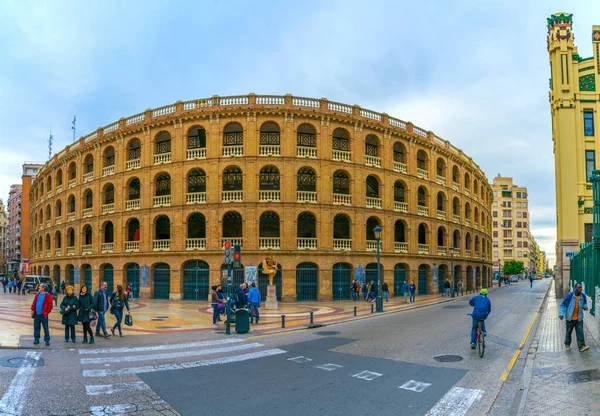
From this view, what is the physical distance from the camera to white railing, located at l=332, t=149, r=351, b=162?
109ft

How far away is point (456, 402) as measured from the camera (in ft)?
23.6

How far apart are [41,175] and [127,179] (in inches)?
825

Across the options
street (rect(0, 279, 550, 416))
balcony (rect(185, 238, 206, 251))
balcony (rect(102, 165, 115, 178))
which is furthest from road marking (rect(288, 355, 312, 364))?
balcony (rect(102, 165, 115, 178))

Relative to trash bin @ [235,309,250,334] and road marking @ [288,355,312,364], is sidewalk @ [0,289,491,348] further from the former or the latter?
road marking @ [288,355,312,364]

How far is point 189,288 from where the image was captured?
32438mm

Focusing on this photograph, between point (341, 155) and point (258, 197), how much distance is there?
739cm

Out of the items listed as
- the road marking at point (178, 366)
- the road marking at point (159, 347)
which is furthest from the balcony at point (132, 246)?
the road marking at point (178, 366)

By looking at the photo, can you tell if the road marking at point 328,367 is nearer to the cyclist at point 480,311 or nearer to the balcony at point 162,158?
the cyclist at point 480,311

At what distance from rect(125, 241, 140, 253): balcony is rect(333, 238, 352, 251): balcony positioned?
1560 centimetres

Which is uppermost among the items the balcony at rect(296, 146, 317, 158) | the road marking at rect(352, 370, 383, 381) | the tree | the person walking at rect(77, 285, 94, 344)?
the balcony at rect(296, 146, 317, 158)

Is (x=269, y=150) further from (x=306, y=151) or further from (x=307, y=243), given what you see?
(x=307, y=243)

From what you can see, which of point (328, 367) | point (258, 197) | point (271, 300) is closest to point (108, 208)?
point (258, 197)

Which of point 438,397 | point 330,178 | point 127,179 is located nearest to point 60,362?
point 438,397

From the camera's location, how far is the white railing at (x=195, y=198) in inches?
1276
